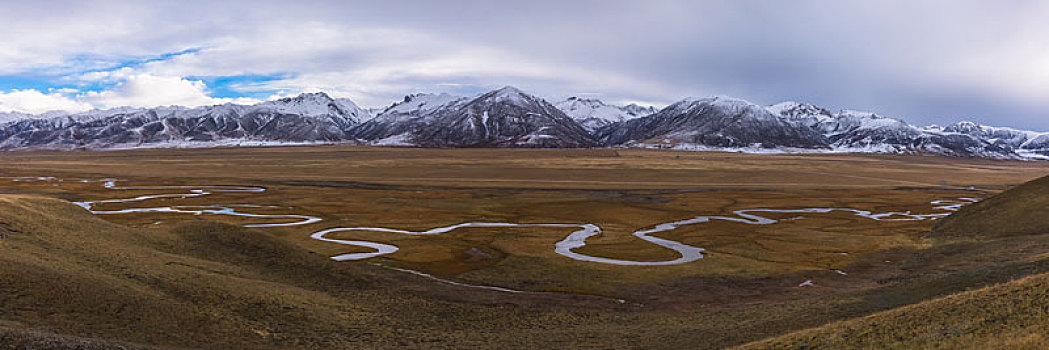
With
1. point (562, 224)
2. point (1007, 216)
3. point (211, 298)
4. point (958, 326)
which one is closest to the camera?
point (958, 326)

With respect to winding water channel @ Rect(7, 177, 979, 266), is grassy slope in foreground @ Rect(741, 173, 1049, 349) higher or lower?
higher

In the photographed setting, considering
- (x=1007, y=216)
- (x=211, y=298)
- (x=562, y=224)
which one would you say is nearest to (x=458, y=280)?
(x=211, y=298)

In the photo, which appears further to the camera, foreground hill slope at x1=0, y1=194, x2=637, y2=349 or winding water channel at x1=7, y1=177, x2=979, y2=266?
winding water channel at x1=7, y1=177, x2=979, y2=266

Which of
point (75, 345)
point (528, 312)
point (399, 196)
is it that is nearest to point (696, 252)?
point (528, 312)

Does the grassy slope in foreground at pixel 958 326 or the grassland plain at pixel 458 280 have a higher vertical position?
the grassy slope in foreground at pixel 958 326

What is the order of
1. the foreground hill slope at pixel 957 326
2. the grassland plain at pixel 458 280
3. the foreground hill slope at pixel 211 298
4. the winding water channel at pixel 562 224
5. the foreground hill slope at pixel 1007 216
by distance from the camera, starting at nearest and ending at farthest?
the foreground hill slope at pixel 957 326, the foreground hill slope at pixel 211 298, the grassland plain at pixel 458 280, the foreground hill slope at pixel 1007 216, the winding water channel at pixel 562 224

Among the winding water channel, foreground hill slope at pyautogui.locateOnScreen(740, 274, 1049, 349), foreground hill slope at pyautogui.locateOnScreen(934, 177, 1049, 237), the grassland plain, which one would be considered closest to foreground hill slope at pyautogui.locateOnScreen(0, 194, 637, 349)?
the grassland plain

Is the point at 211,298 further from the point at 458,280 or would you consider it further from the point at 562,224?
the point at 562,224

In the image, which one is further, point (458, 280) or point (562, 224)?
point (562, 224)

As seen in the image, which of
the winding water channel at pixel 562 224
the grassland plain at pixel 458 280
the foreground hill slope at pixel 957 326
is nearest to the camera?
the foreground hill slope at pixel 957 326

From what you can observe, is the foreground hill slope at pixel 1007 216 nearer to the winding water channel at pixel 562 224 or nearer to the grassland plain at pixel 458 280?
the grassland plain at pixel 458 280

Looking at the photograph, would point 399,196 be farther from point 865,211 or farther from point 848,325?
point 848,325

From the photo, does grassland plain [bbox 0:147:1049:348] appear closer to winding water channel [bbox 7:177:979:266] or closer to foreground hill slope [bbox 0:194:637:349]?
foreground hill slope [bbox 0:194:637:349]

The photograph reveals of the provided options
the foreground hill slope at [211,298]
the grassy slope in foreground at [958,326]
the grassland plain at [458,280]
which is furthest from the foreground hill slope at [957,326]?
the foreground hill slope at [211,298]
